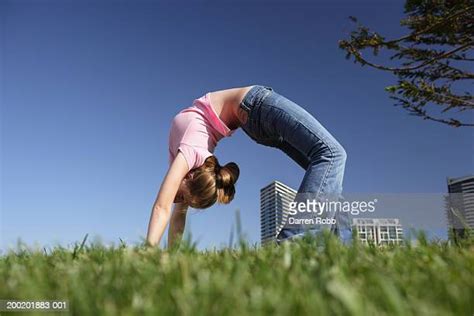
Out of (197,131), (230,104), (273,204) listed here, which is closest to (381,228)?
(230,104)

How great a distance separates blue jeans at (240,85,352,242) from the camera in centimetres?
354

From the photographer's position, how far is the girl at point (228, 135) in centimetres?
348

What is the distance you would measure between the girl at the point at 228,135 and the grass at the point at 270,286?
1532 millimetres

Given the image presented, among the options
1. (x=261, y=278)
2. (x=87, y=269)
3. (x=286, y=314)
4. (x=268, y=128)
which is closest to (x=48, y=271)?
(x=87, y=269)

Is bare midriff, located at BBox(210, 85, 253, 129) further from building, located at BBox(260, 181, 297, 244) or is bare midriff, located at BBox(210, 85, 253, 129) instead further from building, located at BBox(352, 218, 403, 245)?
building, located at BBox(260, 181, 297, 244)

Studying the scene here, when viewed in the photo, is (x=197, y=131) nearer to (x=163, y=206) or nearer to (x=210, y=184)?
(x=210, y=184)

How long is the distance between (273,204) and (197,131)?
228 cm

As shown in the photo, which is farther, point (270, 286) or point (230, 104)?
point (230, 104)

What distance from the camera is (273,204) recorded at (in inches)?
230

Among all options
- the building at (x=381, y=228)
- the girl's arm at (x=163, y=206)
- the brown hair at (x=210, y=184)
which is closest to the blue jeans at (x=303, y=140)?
the building at (x=381, y=228)

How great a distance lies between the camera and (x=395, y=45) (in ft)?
25.7

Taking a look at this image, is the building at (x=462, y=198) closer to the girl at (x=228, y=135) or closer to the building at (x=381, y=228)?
the building at (x=381, y=228)

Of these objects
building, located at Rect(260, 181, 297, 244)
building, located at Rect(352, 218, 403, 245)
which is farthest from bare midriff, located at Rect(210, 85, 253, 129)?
building, located at Rect(260, 181, 297, 244)

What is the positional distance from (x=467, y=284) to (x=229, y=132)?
9.69ft
